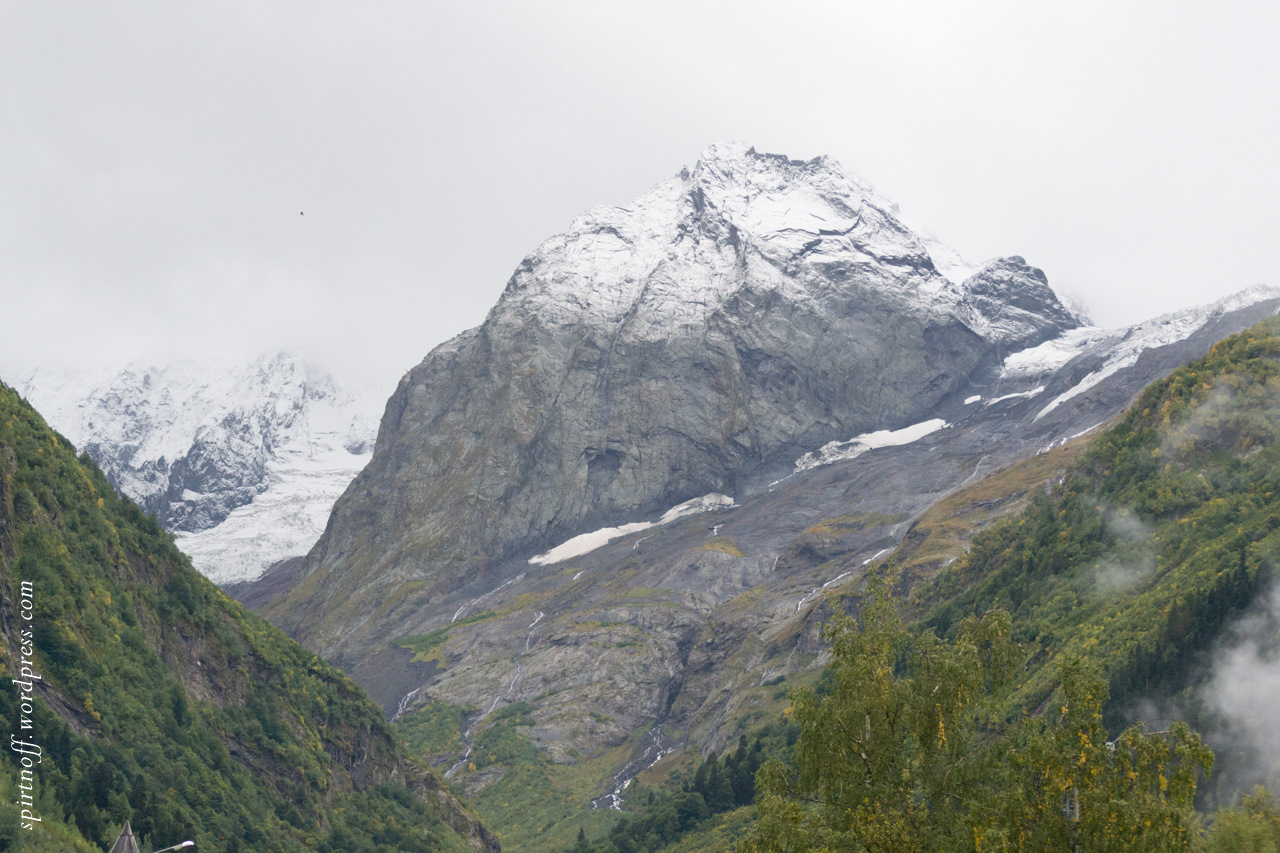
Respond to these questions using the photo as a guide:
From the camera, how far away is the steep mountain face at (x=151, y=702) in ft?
161

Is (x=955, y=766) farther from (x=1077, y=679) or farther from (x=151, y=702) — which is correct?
(x=151, y=702)

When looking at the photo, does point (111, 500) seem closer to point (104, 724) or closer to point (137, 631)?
point (137, 631)

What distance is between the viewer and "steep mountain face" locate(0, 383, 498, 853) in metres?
49.1

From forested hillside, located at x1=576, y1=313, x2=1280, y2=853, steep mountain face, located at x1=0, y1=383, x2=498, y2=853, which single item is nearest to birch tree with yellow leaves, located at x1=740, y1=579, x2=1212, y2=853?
forested hillside, located at x1=576, y1=313, x2=1280, y2=853

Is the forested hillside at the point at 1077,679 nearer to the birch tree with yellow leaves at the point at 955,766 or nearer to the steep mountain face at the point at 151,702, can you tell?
the birch tree with yellow leaves at the point at 955,766

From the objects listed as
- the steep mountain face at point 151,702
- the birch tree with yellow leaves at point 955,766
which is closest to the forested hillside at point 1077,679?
the birch tree with yellow leaves at point 955,766

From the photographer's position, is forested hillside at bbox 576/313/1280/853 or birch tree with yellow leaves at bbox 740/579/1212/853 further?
forested hillside at bbox 576/313/1280/853

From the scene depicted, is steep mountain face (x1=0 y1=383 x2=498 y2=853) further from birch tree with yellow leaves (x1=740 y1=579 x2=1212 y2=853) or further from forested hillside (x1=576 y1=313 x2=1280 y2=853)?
birch tree with yellow leaves (x1=740 y1=579 x2=1212 y2=853)

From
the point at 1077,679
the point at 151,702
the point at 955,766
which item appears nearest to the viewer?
the point at 1077,679

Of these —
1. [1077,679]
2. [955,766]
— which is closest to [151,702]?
[955,766]

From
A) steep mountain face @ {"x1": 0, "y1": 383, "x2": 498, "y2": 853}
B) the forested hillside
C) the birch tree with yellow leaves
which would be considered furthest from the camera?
steep mountain face @ {"x1": 0, "y1": 383, "x2": 498, "y2": 853}

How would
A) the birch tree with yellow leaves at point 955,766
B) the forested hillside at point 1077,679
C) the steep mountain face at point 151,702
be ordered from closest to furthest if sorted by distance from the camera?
the birch tree with yellow leaves at point 955,766, the forested hillside at point 1077,679, the steep mountain face at point 151,702

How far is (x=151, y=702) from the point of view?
61.8m

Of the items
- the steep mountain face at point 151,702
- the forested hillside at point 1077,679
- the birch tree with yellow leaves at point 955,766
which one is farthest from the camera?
the steep mountain face at point 151,702
